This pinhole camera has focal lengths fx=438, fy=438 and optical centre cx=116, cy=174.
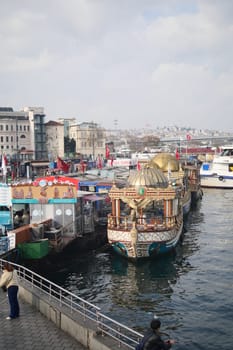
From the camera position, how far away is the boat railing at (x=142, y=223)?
97.7ft

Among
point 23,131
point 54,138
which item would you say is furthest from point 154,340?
point 54,138

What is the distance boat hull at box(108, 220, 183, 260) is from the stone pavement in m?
14.0

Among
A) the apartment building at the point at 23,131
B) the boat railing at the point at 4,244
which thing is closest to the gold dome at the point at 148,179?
the boat railing at the point at 4,244

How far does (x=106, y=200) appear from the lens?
41.0 metres

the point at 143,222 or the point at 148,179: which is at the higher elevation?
the point at 148,179

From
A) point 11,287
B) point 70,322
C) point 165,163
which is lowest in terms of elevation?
point 70,322

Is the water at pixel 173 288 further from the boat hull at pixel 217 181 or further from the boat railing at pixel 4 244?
the boat hull at pixel 217 181

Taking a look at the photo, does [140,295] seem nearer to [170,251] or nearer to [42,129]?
[170,251]

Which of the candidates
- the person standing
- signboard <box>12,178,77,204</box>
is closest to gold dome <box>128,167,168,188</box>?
signboard <box>12,178,77,204</box>

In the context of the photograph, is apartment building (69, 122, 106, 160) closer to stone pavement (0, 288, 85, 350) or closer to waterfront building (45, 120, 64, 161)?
waterfront building (45, 120, 64, 161)

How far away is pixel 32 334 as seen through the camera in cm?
1349

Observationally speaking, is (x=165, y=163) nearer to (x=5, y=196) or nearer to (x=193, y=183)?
(x=193, y=183)

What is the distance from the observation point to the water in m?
19.2

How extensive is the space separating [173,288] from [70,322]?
12206 mm
